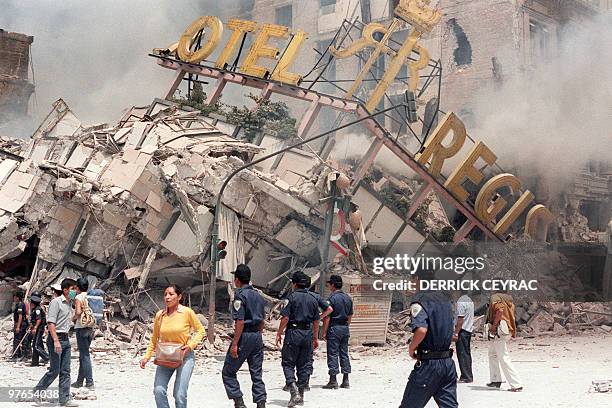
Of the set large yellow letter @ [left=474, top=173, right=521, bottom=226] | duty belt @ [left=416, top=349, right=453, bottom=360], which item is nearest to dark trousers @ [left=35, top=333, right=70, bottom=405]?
duty belt @ [left=416, top=349, right=453, bottom=360]

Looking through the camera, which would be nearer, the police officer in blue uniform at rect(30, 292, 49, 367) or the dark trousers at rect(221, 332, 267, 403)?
the dark trousers at rect(221, 332, 267, 403)

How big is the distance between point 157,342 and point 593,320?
57.3ft

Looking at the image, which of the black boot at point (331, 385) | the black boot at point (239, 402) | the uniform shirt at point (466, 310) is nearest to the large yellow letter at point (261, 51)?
the uniform shirt at point (466, 310)

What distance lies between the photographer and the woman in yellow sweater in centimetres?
725

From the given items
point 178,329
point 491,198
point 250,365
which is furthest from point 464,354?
point 491,198

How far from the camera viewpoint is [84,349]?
33.2ft

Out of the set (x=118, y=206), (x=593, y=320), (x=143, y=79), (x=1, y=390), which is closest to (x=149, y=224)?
(x=118, y=206)

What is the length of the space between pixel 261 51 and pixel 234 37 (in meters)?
1.69

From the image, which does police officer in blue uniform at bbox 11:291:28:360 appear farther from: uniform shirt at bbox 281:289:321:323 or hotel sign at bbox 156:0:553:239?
hotel sign at bbox 156:0:553:239

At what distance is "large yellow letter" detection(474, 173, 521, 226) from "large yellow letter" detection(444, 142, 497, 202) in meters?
0.50

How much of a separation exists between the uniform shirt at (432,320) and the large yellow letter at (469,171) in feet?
62.5

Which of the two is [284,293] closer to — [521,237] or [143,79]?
[521,237]

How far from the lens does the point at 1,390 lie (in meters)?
11.1

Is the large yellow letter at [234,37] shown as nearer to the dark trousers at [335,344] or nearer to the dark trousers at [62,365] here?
the dark trousers at [335,344]
